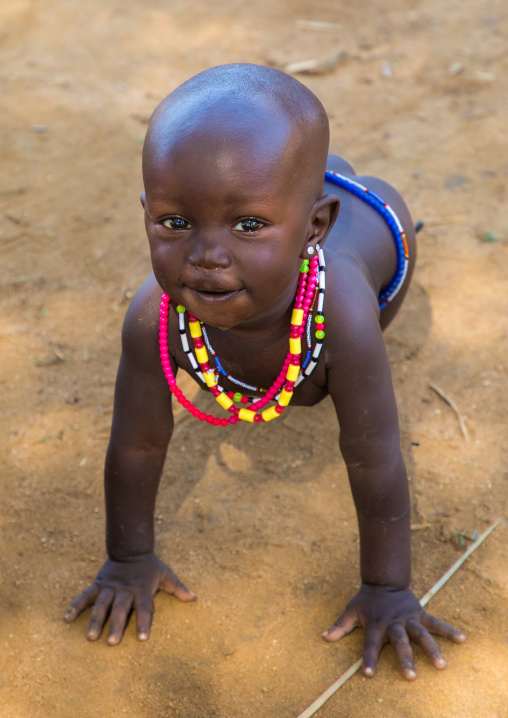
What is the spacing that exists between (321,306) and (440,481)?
1001 millimetres

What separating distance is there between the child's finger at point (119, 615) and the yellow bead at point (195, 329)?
2.72 ft

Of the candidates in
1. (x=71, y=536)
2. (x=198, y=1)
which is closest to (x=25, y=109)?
(x=198, y=1)

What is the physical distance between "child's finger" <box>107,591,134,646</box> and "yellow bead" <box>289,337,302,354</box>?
3.01 ft

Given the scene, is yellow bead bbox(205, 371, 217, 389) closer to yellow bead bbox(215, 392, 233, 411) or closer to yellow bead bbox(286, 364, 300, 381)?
yellow bead bbox(215, 392, 233, 411)

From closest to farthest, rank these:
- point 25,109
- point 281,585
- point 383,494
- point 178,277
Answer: point 178,277
point 383,494
point 281,585
point 25,109

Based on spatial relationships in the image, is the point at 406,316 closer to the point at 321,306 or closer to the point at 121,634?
the point at 321,306

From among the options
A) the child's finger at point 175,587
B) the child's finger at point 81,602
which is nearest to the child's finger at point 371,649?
the child's finger at point 175,587

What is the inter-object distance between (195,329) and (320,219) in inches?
17.8

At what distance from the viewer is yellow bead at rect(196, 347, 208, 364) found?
2066 mm

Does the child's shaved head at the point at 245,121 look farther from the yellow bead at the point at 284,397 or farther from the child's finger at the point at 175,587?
the child's finger at the point at 175,587

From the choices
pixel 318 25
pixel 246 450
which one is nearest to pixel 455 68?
pixel 318 25

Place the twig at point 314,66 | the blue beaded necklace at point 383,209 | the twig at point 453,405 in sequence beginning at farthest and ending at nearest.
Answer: the twig at point 314,66 < the twig at point 453,405 < the blue beaded necklace at point 383,209

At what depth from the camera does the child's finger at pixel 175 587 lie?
7.72 feet

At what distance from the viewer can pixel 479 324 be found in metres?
3.24
